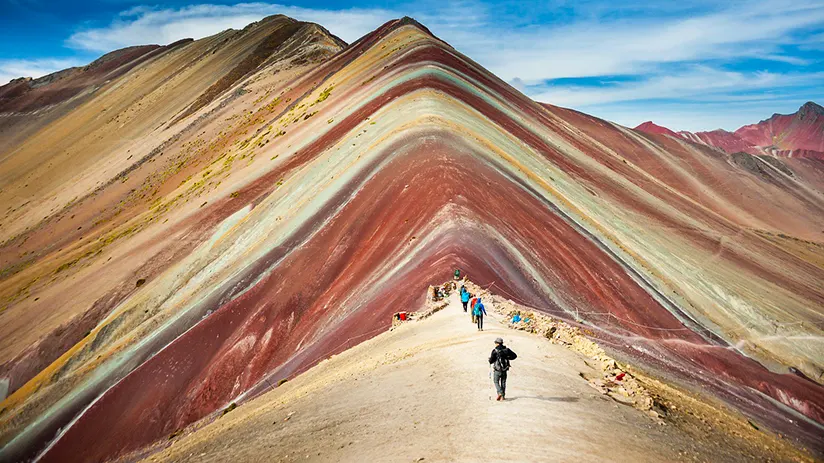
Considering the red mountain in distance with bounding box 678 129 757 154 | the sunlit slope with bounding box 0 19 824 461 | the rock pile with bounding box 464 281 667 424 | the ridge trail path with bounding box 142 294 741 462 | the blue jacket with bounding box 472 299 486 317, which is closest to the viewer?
the ridge trail path with bounding box 142 294 741 462

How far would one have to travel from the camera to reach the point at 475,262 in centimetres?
2148

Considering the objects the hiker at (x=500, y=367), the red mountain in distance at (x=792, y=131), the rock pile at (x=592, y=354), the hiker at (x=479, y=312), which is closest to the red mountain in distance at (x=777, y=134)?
the red mountain in distance at (x=792, y=131)

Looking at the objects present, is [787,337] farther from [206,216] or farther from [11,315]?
[11,315]

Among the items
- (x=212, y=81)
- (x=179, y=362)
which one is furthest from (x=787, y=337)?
(x=212, y=81)

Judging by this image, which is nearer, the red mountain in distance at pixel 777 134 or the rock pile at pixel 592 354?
the rock pile at pixel 592 354

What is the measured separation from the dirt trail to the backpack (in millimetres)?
713

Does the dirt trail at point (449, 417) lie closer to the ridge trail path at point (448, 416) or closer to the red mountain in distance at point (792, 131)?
the ridge trail path at point (448, 416)

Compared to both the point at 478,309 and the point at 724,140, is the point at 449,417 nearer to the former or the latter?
the point at 478,309

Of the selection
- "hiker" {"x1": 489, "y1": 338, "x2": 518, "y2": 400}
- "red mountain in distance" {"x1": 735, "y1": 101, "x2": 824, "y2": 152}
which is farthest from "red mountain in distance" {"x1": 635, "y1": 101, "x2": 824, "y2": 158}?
"hiker" {"x1": 489, "y1": 338, "x2": 518, "y2": 400}

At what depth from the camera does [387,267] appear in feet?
79.9

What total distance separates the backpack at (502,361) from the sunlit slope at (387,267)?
9607 mm

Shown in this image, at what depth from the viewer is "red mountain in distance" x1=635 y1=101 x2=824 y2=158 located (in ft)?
Result: 535

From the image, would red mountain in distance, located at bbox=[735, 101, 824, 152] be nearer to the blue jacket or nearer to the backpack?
the blue jacket

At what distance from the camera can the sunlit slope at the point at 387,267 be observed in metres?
23.5
